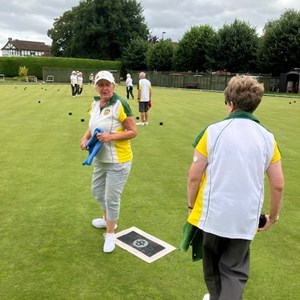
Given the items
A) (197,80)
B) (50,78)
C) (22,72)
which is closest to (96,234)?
(197,80)

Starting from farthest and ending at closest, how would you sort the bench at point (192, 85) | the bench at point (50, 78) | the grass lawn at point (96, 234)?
the bench at point (50, 78), the bench at point (192, 85), the grass lawn at point (96, 234)

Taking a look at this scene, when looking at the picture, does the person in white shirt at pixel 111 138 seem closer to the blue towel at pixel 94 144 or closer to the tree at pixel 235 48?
the blue towel at pixel 94 144

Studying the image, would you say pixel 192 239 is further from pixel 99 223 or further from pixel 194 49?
pixel 194 49

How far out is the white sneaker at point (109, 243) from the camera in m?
3.97

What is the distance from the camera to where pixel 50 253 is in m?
3.91

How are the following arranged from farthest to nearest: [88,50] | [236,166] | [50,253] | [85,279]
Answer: [88,50], [50,253], [85,279], [236,166]

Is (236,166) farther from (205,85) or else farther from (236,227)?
(205,85)

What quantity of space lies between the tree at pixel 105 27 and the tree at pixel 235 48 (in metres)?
26.3

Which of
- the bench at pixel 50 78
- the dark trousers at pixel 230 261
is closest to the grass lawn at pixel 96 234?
the dark trousers at pixel 230 261

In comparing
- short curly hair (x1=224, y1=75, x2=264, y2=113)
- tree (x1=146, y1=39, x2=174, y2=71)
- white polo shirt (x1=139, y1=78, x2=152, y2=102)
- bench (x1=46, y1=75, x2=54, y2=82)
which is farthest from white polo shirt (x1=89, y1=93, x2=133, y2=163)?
tree (x1=146, y1=39, x2=174, y2=71)

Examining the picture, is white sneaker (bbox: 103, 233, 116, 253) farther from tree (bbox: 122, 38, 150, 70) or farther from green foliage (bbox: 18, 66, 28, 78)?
tree (bbox: 122, 38, 150, 70)

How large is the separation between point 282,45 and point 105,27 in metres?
40.3

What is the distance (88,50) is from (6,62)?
2233 cm

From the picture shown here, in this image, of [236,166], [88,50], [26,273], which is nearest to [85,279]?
[26,273]
